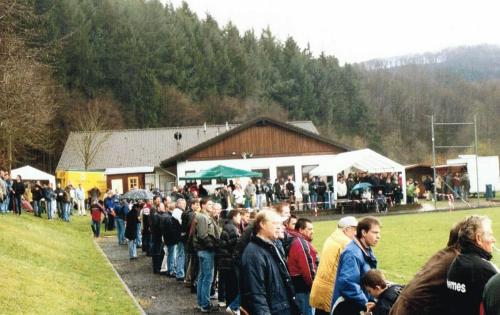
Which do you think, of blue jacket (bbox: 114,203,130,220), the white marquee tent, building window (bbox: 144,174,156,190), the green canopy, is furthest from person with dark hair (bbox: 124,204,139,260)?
building window (bbox: 144,174,156,190)

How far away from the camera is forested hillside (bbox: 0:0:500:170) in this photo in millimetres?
86062

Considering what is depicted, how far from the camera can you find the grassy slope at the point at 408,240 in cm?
1536

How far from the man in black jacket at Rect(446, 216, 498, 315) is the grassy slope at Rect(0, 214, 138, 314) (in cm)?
732

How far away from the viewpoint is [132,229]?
20.6 meters

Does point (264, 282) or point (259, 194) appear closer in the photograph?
point (264, 282)

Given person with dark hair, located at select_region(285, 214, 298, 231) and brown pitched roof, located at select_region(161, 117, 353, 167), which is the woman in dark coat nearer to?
person with dark hair, located at select_region(285, 214, 298, 231)

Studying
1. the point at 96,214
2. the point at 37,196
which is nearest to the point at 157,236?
the point at 96,214

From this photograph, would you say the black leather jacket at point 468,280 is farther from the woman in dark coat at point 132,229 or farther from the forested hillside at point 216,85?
the forested hillside at point 216,85

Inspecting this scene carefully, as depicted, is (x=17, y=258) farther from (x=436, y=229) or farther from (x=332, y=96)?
(x=332, y=96)

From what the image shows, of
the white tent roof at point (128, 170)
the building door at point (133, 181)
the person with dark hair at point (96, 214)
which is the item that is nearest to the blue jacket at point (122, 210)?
the person with dark hair at point (96, 214)

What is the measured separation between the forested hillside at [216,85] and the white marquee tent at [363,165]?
116 feet

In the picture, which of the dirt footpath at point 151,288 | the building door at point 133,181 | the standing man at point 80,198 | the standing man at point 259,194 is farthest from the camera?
the building door at point 133,181

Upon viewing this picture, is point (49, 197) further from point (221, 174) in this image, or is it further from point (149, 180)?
point (149, 180)

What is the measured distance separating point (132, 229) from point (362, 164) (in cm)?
2320
